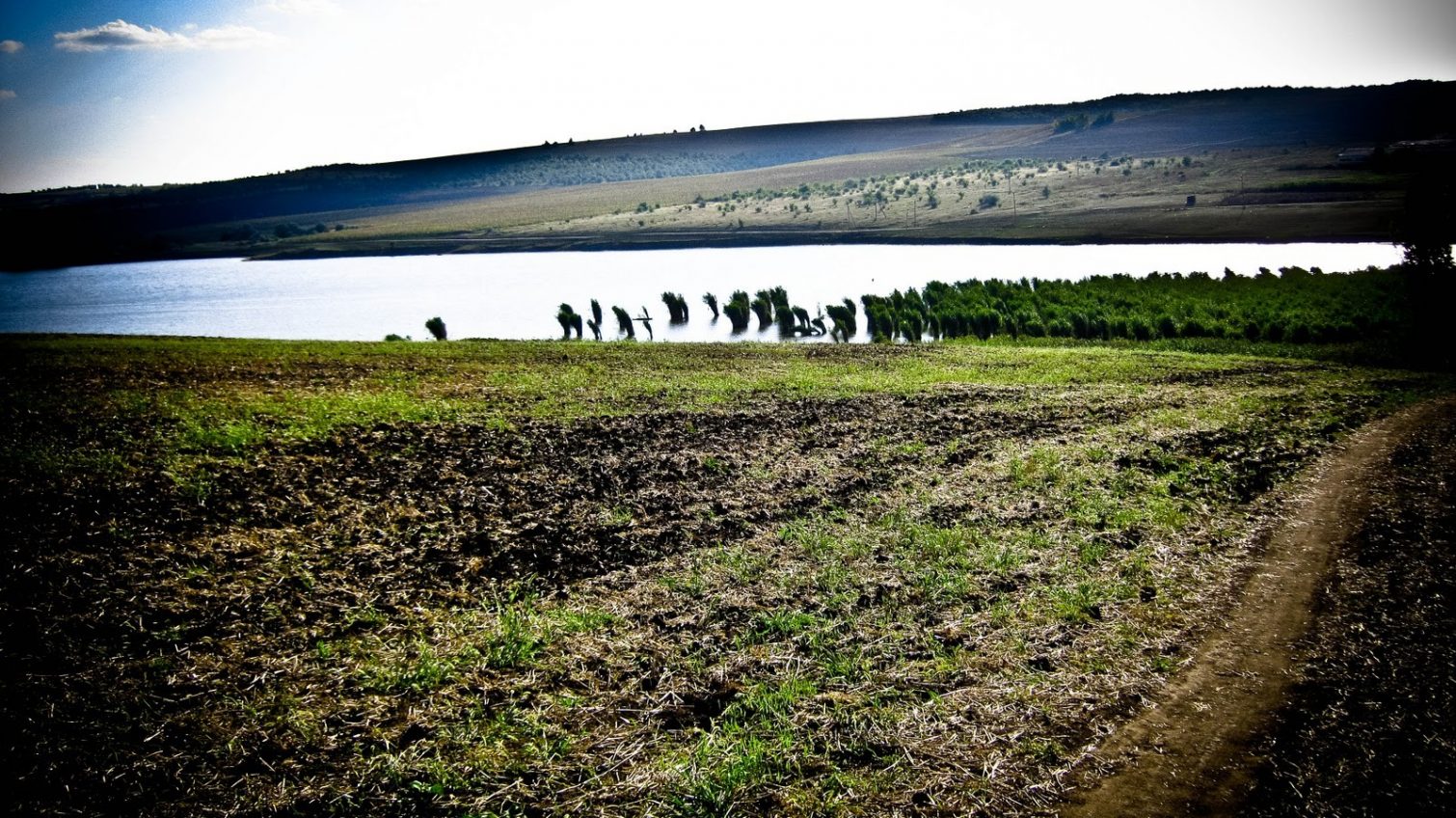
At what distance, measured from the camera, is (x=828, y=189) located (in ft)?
366

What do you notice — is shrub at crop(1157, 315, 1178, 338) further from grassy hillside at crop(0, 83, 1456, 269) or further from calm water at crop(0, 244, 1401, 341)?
calm water at crop(0, 244, 1401, 341)

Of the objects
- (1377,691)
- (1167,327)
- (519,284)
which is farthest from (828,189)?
(1377,691)

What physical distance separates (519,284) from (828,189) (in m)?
66.0

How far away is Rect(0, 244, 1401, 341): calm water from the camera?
1515 inches

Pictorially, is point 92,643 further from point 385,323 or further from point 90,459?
point 385,323

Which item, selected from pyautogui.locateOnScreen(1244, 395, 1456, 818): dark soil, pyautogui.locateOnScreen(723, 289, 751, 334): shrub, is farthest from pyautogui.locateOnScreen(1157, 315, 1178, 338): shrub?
pyautogui.locateOnScreen(1244, 395, 1456, 818): dark soil

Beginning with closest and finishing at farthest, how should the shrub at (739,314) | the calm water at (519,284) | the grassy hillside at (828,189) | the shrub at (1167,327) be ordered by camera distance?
the shrub at (1167,327) → the shrub at (739,314) → the calm water at (519,284) → the grassy hillside at (828,189)

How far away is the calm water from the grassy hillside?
752cm

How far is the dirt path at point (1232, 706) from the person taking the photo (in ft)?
15.7

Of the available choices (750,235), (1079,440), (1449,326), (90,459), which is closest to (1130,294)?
(1449,326)

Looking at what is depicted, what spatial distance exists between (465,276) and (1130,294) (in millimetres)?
45711

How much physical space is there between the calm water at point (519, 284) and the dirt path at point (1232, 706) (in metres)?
28.2

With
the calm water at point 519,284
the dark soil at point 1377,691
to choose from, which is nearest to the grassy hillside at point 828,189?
the calm water at point 519,284

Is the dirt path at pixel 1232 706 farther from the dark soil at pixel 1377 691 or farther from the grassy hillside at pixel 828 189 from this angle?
the grassy hillside at pixel 828 189
